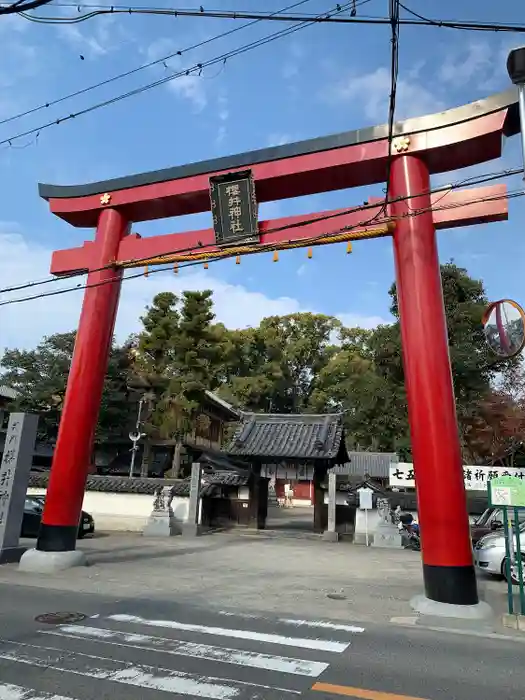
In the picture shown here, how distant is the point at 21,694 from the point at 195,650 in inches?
73.8

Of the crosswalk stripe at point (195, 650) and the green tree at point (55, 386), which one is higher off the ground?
the green tree at point (55, 386)

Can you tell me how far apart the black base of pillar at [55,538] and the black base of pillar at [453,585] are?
23.7 feet

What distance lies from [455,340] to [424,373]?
23409 millimetres

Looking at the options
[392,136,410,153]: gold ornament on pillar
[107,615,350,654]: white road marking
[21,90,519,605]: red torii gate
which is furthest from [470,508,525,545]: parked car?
[392,136,410,153]: gold ornament on pillar

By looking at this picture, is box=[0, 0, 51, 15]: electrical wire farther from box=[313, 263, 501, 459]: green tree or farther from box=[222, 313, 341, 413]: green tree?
box=[222, 313, 341, 413]: green tree

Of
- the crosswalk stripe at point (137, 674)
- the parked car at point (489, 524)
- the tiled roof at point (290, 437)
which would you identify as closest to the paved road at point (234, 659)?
the crosswalk stripe at point (137, 674)

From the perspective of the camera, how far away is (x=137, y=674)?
4.77m

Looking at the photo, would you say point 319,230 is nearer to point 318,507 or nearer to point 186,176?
point 186,176

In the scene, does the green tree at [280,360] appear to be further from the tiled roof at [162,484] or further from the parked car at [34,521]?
the parked car at [34,521]

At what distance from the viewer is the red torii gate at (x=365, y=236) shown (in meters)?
8.20

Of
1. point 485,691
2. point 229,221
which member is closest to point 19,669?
point 485,691

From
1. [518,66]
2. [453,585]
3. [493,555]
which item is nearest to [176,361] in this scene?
[493,555]

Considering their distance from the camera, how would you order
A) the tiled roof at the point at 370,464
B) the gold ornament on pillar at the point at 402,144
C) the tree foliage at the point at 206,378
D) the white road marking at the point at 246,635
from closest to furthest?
the white road marking at the point at 246,635
the gold ornament on pillar at the point at 402,144
the tree foliage at the point at 206,378
the tiled roof at the point at 370,464

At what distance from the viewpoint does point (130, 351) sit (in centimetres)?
3594
